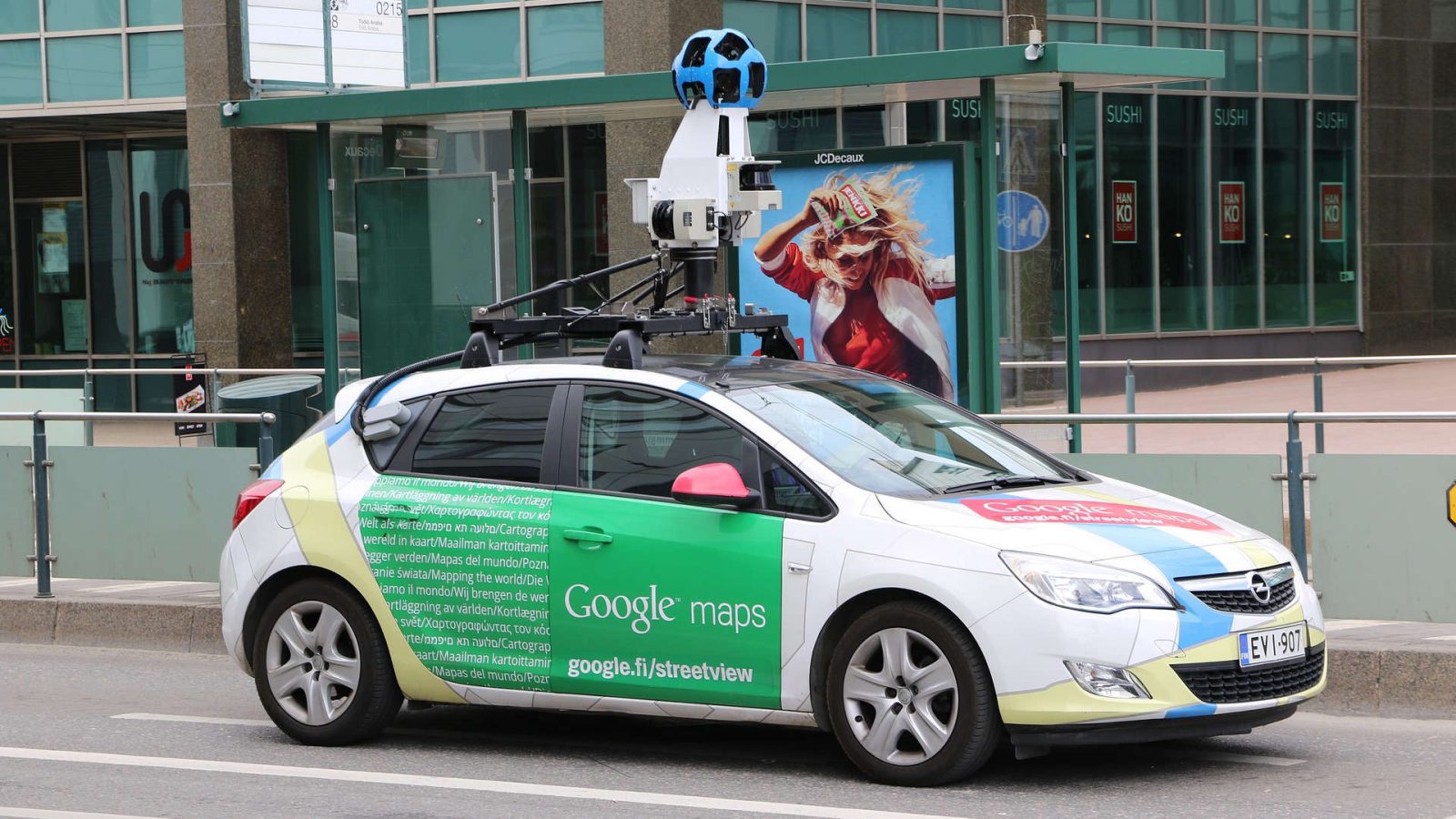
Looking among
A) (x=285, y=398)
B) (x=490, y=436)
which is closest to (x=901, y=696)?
(x=490, y=436)

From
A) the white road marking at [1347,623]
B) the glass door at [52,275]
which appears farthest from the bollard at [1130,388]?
the glass door at [52,275]

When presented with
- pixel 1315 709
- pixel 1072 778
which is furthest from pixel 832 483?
pixel 1315 709

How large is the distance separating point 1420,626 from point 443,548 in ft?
14.9

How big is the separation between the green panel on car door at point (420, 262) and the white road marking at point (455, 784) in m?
6.43

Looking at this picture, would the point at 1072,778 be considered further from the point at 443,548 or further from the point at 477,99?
the point at 477,99

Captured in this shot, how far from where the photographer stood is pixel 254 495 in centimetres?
805

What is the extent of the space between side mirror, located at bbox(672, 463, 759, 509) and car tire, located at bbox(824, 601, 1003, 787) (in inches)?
23.9

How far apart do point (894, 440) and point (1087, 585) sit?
1.15 meters

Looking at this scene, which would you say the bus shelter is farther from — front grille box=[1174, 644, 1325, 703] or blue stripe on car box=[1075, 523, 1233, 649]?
front grille box=[1174, 644, 1325, 703]

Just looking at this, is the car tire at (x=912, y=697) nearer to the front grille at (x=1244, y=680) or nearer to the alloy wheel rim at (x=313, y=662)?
the front grille at (x=1244, y=680)

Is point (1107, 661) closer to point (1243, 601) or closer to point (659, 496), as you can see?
point (1243, 601)

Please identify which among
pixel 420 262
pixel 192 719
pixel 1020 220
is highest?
pixel 1020 220

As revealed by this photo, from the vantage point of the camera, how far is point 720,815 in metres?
6.46

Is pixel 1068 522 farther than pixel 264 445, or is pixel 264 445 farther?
pixel 264 445
